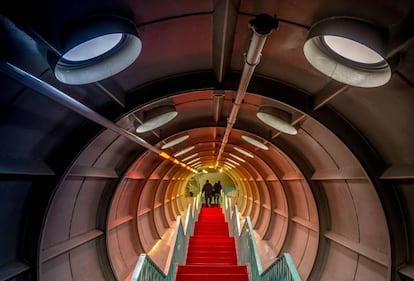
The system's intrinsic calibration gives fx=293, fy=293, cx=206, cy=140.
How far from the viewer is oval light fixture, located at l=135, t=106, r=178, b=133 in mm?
4453

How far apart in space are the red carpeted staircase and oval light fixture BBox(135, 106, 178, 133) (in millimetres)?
4364

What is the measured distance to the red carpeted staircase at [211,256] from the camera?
7.12 m

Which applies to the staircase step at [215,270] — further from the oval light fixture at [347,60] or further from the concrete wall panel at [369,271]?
the oval light fixture at [347,60]

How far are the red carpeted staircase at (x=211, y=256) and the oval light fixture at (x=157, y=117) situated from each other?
436cm

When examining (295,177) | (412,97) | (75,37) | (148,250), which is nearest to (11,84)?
(75,37)

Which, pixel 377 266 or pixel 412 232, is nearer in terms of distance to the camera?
pixel 412 232

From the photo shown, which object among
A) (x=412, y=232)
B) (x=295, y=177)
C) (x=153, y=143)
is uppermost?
(x=153, y=143)

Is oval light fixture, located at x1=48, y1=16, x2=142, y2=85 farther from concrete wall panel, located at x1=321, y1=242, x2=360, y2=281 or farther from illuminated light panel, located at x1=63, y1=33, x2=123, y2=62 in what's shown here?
concrete wall panel, located at x1=321, y1=242, x2=360, y2=281

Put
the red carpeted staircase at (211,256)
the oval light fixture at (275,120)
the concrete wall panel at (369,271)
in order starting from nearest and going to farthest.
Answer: the concrete wall panel at (369,271) < the oval light fixture at (275,120) < the red carpeted staircase at (211,256)

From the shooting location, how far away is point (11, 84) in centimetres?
243

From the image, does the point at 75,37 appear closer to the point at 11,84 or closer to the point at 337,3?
the point at 11,84

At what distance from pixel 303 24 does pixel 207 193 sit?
62.8 feet

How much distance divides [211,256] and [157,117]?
7.52 metres

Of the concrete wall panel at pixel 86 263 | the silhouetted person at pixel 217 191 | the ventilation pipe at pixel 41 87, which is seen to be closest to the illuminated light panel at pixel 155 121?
the ventilation pipe at pixel 41 87
